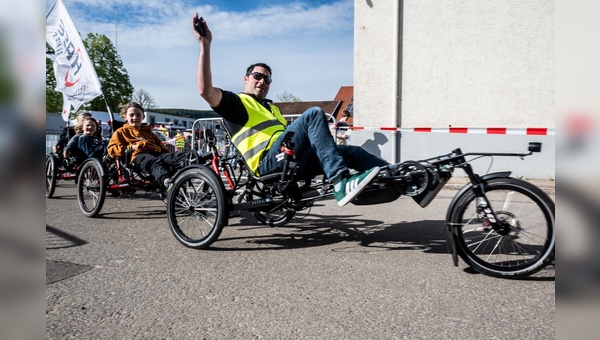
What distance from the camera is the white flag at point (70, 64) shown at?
8.09 m

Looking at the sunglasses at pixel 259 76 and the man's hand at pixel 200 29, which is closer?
the man's hand at pixel 200 29

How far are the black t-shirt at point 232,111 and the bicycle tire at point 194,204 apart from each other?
1.53ft

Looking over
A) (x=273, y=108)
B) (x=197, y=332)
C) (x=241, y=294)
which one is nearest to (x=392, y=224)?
(x=273, y=108)

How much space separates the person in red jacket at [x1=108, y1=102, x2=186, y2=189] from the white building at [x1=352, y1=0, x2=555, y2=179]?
5803 mm

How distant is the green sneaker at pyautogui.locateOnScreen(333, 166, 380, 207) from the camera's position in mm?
3049

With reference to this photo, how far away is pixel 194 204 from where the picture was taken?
370 centimetres

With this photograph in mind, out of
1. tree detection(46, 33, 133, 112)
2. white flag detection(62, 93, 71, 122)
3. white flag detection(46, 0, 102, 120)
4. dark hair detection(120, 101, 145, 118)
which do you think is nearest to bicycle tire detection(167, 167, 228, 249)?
dark hair detection(120, 101, 145, 118)

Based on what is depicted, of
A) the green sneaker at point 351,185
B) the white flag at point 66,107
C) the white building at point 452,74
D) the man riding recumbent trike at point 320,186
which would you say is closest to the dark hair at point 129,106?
the man riding recumbent trike at point 320,186

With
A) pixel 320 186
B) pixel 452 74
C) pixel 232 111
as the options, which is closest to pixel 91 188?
pixel 232 111

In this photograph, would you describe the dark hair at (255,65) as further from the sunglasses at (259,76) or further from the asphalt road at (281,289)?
the asphalt road at (281,289)

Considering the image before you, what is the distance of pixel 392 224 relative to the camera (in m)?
4.59

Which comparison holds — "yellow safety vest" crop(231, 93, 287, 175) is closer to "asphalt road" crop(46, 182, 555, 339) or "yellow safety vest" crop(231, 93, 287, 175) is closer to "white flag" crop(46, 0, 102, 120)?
"asphalt road" crop(46, 182, 555, 339)

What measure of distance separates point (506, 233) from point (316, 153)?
5.02 feet
